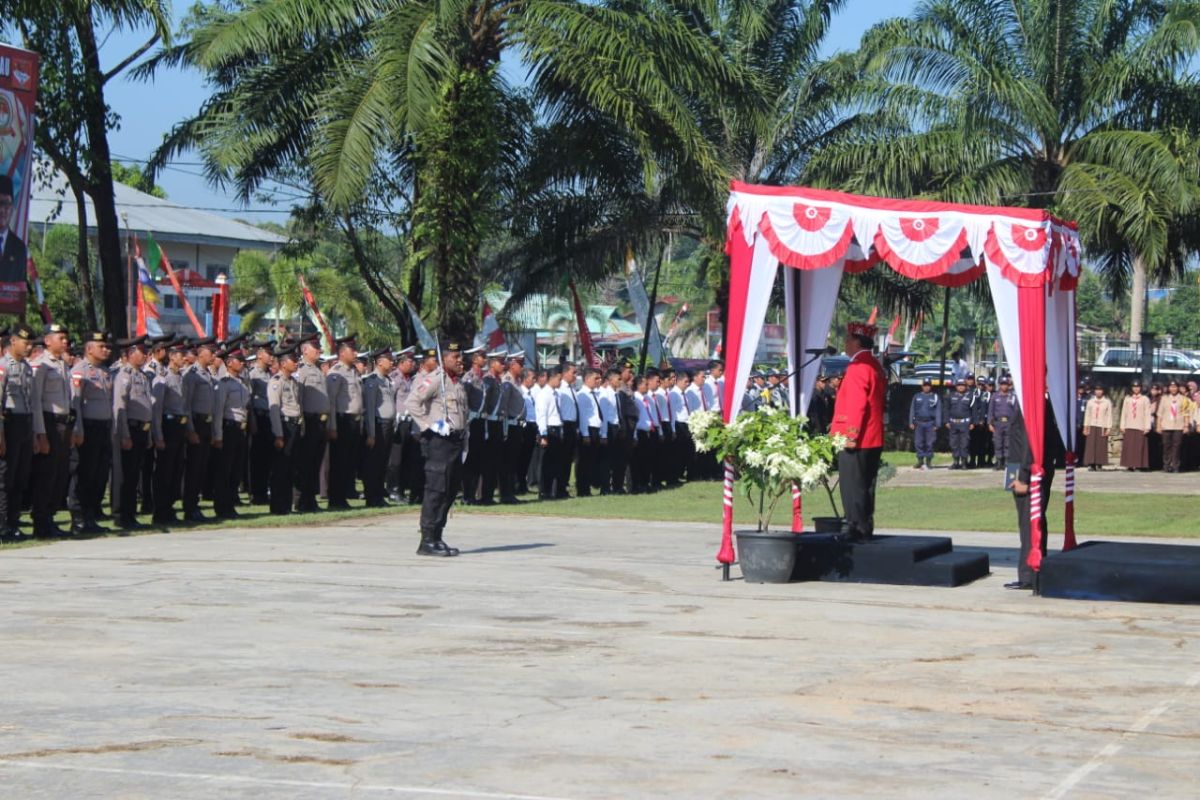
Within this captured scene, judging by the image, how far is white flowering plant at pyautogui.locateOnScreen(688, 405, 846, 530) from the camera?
13555 mm

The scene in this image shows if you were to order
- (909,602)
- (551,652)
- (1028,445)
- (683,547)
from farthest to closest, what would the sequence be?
(683,547)
(1028,445)
(909,602)
(551,652)

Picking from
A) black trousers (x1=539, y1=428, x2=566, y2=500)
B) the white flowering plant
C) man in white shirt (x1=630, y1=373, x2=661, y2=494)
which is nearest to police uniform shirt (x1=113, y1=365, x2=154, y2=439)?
the white flowering plant

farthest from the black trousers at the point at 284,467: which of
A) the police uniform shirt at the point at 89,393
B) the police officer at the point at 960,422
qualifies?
the police officer at the point at 960,422

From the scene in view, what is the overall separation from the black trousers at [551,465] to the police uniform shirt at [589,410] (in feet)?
2.80

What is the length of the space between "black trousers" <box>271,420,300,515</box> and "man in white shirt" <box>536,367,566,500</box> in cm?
493

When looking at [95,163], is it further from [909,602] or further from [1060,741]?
[1060,741]

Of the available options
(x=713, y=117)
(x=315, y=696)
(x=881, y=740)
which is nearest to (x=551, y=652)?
(x=315, y=696)

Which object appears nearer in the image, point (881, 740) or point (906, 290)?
point (881, 740)

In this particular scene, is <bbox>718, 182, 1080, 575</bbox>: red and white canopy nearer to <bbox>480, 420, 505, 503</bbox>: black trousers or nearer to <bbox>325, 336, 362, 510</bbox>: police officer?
<bbox>325, 336, 362, 510</bbox>: police officer

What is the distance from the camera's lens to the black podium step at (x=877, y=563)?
1353cm

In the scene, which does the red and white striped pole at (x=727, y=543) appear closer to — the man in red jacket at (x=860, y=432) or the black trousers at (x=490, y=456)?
the man in red jacket at (x=860, y=432)

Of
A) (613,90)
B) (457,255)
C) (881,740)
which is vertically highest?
(613,90)

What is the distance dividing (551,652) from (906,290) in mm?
27900

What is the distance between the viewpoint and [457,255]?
23938mm
